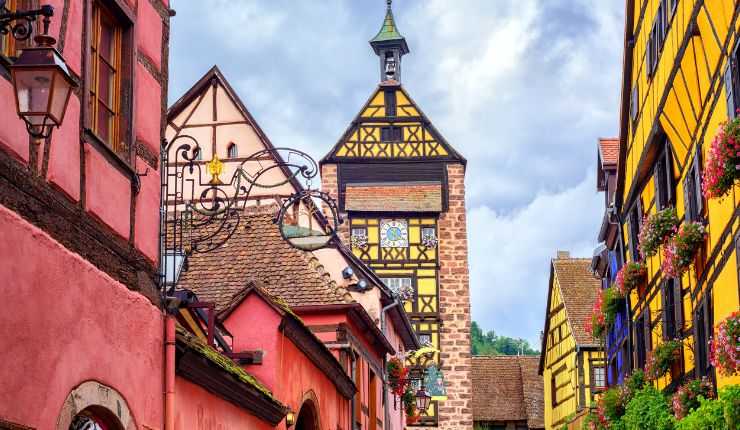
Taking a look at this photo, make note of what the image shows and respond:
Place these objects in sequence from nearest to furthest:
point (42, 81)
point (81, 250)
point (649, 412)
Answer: point (42, 81)
point (81, 250)
point (649, 412)

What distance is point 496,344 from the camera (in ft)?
344

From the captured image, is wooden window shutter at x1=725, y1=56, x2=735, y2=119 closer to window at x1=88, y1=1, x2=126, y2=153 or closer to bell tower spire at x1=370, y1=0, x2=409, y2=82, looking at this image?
window at x1=88, y1=1, x2=126, y2=153

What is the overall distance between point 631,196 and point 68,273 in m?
14.0

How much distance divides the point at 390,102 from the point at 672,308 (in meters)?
26.8

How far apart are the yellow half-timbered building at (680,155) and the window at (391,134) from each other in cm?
2110

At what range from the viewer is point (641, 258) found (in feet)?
64.0

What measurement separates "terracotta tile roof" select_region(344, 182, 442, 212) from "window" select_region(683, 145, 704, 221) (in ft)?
88.0

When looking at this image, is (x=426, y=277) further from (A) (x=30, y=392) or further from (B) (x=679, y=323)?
(A) (x=30, y=392)

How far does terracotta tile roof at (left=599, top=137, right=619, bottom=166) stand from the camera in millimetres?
25203

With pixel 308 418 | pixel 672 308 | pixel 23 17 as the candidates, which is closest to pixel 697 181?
pixel 672 308

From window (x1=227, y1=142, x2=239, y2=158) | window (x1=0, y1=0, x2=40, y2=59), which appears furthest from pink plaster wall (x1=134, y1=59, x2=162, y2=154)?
window (x1=227, y1=142, x2=239, y2=158)

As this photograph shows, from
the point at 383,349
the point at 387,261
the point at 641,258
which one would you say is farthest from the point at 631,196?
the point at 387,261

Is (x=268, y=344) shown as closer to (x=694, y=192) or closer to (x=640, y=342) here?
(x=694, y=192)

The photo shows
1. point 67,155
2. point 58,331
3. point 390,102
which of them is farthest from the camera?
point 390,102
